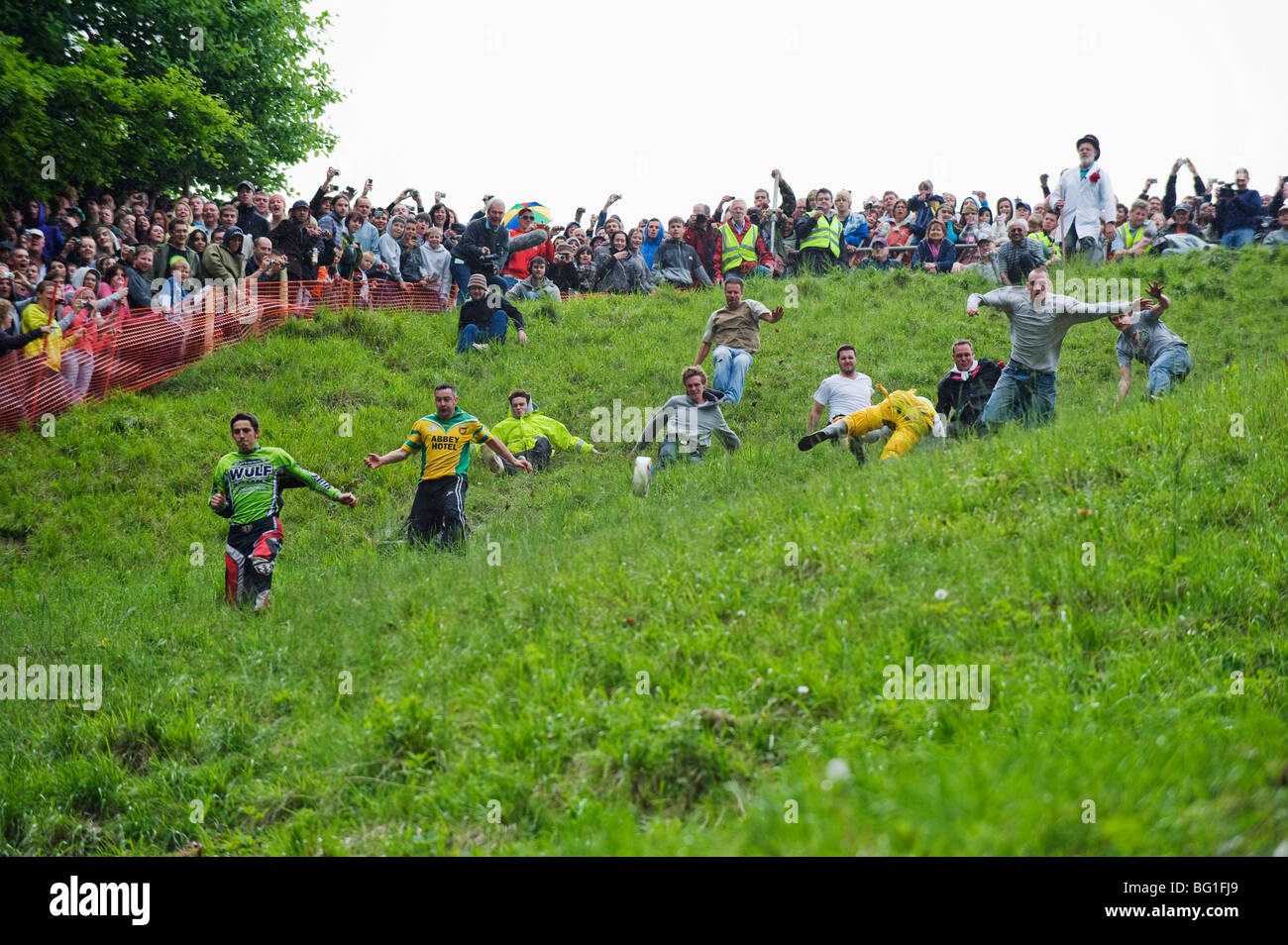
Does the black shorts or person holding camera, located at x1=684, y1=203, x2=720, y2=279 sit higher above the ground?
person holding camera, located at x1=684, y1=203, x2=720, y2=279

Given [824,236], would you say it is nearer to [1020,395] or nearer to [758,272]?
[758,272]

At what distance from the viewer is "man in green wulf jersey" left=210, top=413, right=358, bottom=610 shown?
10133mm

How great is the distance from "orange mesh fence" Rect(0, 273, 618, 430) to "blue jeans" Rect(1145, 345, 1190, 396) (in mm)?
13372

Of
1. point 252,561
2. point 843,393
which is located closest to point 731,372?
point 843,393

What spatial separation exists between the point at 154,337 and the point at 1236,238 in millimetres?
21732

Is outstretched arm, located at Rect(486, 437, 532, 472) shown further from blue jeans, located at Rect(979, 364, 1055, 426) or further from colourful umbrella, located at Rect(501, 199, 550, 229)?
colourful umbrella, located at Rect(501, 199, 550, 229)

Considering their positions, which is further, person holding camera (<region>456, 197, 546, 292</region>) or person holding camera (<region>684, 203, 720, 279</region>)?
person holding camera (<region>684, 203, 720, 279</region>)

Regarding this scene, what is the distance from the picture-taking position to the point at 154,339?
16672 mm

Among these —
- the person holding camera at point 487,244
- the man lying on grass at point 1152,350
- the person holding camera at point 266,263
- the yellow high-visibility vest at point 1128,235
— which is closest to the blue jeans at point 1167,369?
the man lying on grass at point 1152,350

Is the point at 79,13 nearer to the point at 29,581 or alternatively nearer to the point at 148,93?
the point at 148,93

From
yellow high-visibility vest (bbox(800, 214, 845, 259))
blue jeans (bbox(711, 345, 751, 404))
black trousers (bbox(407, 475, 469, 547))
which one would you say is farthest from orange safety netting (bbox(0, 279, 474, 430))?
yellow high-visibility vest (bbox(800, 214, 845, 259))

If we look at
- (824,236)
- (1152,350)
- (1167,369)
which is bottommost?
(1167,369)
